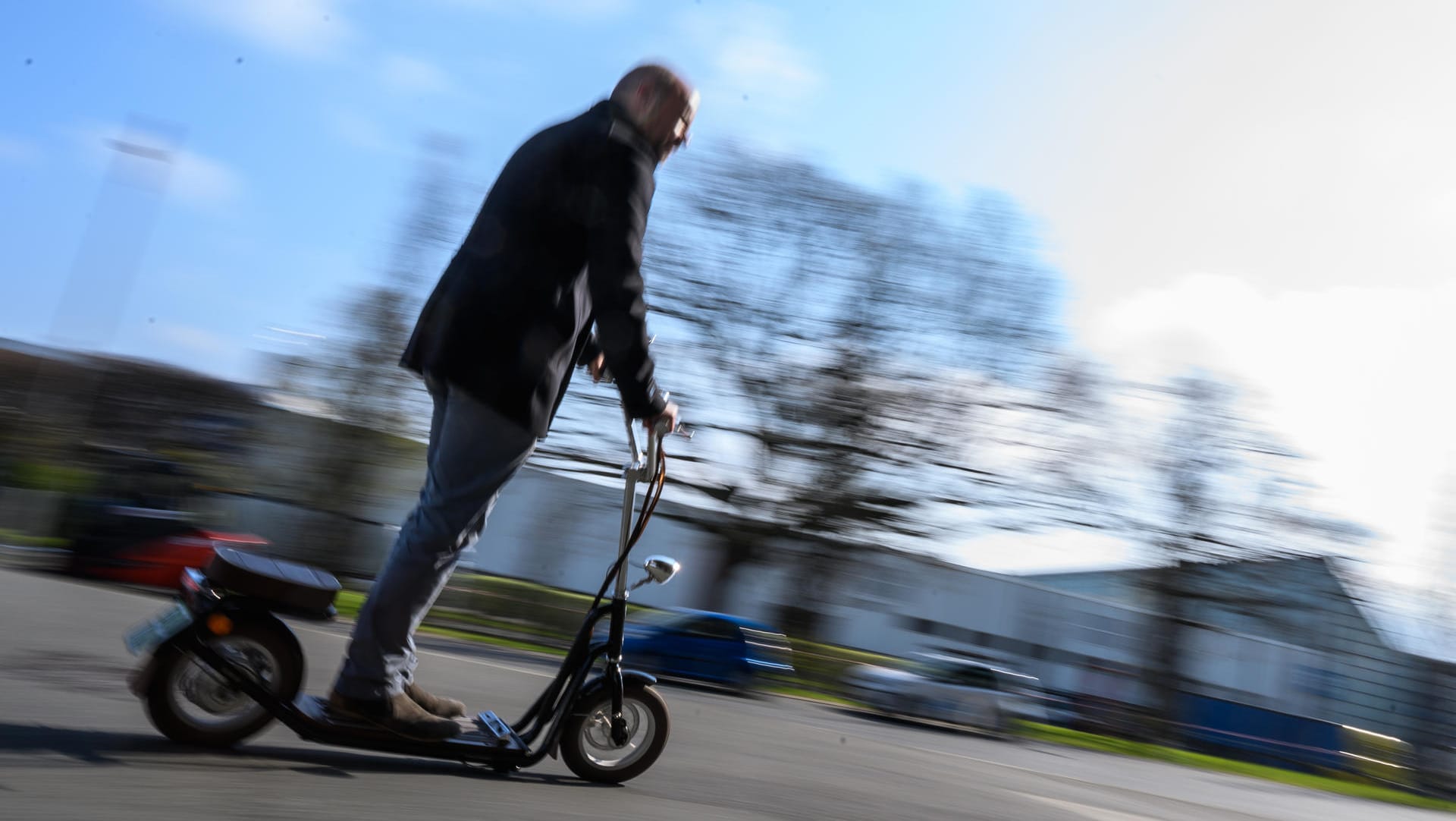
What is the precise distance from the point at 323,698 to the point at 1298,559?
25283 millimetres

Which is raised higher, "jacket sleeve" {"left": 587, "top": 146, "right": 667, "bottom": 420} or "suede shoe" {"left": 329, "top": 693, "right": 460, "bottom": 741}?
"jacket sleeve" {"left": 587, "top": 146, "right": 667, "bottom": 420}

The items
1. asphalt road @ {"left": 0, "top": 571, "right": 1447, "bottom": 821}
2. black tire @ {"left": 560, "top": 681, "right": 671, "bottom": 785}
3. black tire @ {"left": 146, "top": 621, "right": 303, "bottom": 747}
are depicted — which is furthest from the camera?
black tire @ {"left": 560, "top": 681, "right": 671, "bottom": 785}

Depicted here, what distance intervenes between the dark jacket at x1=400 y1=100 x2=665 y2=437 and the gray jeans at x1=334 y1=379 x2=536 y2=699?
0.09m

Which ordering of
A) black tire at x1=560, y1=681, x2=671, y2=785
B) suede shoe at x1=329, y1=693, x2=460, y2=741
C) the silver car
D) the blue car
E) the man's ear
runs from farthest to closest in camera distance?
the silver car < the blue car < black tire at x1=560, y1=681, x2=671, y2=785 < the man's ear < suede shoe at x1=329, y1=693, x2=460, y2=741

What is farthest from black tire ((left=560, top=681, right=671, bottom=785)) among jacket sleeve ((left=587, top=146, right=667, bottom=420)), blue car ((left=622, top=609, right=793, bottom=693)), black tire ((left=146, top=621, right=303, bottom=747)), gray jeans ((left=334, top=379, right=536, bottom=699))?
blue car ((left=622, top=609, right=793, bottom=693))

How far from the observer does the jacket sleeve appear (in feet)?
10.8

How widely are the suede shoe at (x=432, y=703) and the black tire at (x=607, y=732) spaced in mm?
334

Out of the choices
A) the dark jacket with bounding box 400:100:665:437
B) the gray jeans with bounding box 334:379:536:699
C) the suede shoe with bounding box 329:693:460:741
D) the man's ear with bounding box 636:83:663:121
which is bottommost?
the suede shoe with bounding box 329:693:460:741

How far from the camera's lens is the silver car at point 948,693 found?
1823cm

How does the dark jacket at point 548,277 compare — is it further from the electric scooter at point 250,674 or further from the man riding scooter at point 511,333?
the electric scooter at point 250,674

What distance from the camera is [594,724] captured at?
12.0 ft

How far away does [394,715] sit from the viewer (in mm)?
3213

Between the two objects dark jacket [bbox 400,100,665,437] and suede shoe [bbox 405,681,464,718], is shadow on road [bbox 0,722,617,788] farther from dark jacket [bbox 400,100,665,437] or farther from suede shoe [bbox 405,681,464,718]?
dark jacket [bbox 400,100,665,437]

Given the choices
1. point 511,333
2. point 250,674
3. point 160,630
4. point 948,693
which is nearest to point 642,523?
point 511,333
